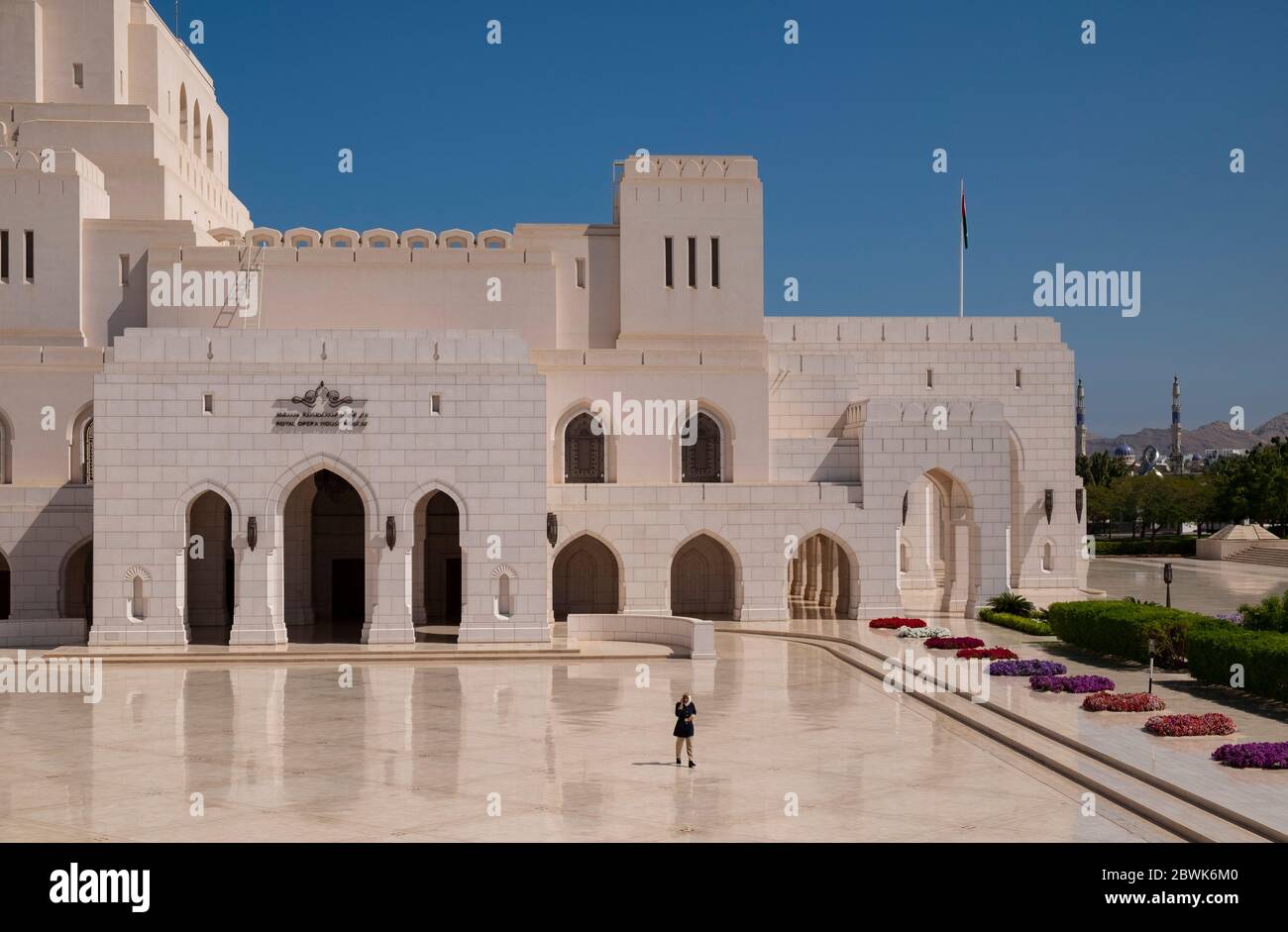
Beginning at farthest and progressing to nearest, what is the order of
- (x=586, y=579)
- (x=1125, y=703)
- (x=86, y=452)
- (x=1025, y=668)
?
(x=586, y=579)
(x=86, y=452)
(x=1025, y=668)
(x=1125, y=703)

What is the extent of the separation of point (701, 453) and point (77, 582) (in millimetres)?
20467

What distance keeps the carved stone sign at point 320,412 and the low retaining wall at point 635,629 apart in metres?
8.17

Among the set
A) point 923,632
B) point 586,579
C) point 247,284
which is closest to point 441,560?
point 586,579

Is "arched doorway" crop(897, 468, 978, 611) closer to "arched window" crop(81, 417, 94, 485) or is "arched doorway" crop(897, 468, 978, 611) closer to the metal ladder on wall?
the metal ladder on wall

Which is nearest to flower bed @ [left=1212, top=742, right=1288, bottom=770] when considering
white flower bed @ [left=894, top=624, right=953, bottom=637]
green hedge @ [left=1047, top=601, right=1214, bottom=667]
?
green hedge @ [left=1047, top=601, right=1214, bottom=667]

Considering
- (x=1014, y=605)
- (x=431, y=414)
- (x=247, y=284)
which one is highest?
(x=247, y=284)

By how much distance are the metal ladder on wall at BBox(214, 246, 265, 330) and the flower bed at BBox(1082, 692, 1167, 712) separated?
96.8 feet

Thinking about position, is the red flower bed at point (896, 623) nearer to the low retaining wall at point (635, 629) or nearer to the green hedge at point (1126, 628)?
the green hedge at point (1126, 628)

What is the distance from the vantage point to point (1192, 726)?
834 inches

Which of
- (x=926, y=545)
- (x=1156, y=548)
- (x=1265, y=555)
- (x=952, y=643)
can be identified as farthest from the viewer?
(x=1156, y=548)

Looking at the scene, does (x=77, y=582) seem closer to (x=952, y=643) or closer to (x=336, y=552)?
(x=336, y=552)

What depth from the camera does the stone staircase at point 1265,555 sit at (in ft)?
238

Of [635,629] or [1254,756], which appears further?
[635,629]
